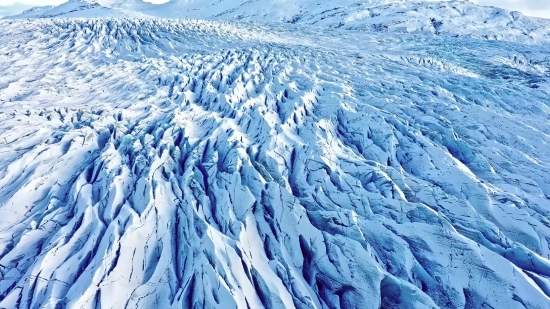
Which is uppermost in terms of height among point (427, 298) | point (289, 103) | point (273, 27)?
point (273, 27)

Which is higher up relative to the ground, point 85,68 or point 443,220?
point 85,68

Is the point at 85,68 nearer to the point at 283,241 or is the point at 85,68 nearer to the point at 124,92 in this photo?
the point at 124,92

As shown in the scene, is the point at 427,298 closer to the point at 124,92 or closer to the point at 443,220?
the point at 443,220

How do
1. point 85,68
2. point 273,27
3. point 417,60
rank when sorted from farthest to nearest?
point 273,27
point 417,60
point 85,68

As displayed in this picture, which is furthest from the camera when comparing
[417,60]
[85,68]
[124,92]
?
[417,60]

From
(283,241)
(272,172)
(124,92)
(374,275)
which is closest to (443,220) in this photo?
(374,275)

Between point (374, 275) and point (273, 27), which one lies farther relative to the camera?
point (273, 27)

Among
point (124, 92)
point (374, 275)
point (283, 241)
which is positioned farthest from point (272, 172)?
point (124, 92)
